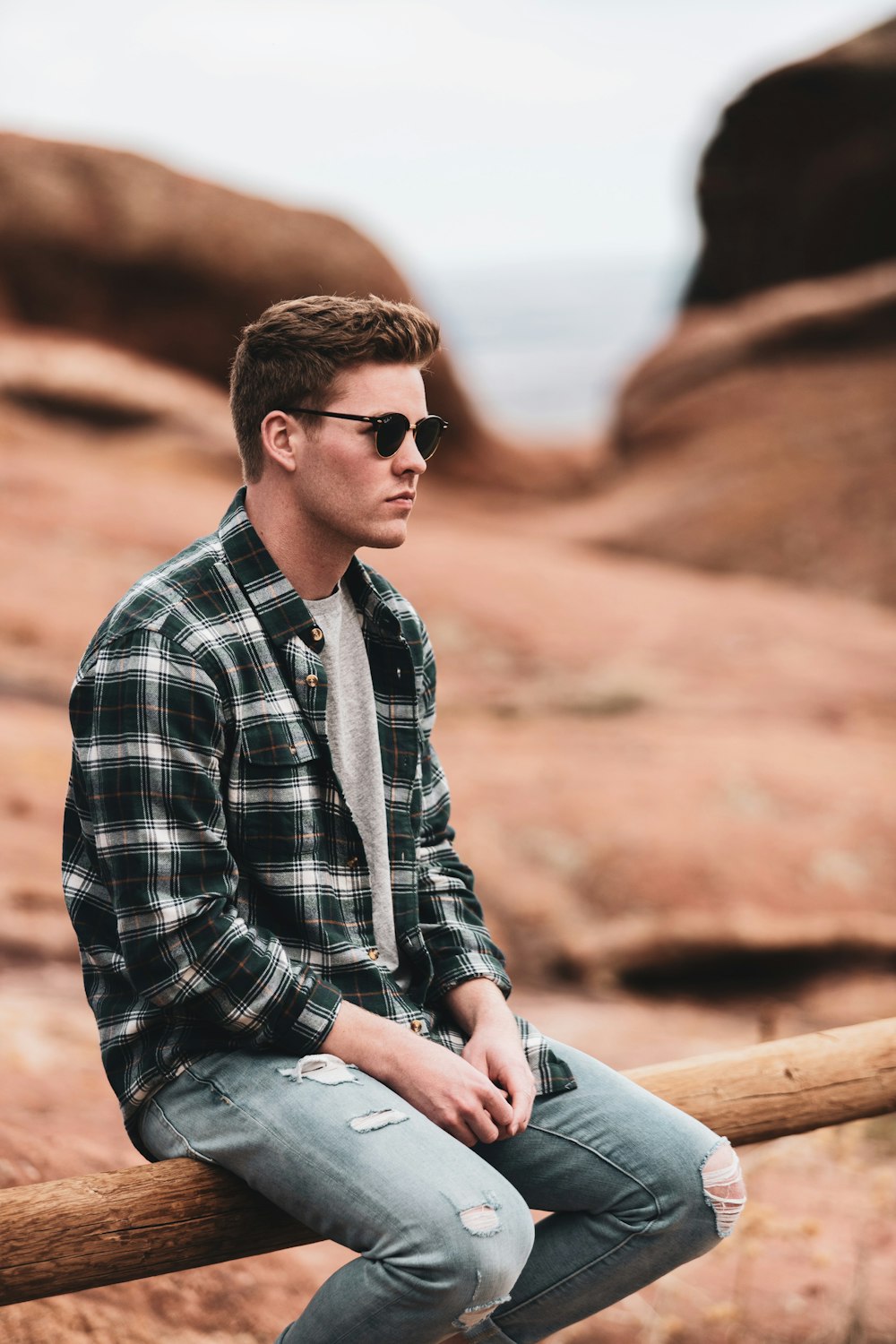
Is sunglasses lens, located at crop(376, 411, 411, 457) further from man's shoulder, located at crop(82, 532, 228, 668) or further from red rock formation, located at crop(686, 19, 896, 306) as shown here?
red rock formation, located at crop(686, 19, 896, 306)

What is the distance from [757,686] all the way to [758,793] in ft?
6.28

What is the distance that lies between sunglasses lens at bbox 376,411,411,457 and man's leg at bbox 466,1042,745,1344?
1247mm

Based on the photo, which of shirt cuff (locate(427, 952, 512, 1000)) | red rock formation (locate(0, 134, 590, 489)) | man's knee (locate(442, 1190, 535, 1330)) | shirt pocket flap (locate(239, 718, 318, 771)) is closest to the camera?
man's knee (locate(442, 1190, 535, 1330))

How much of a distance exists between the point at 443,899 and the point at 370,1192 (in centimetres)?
69

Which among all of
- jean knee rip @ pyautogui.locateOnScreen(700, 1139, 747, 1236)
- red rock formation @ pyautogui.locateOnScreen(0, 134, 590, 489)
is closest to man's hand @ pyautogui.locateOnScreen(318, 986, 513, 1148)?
jean knee rip @ pyautogui.locateOnScreen(700, 1139, 747, 1236)

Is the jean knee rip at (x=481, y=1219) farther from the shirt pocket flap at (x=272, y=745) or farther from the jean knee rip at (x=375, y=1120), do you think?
the shirt pocket flap at (x=272, y=745)

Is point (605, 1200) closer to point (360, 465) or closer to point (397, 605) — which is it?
point (397, 605)

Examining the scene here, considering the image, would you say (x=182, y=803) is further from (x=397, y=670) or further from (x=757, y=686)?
(x=757, y=686)

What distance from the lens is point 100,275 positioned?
15.1 metres

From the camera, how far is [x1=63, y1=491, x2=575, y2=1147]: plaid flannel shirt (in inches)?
86.7

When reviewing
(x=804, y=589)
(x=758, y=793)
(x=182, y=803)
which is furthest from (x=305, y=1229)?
(x=804, y=589)

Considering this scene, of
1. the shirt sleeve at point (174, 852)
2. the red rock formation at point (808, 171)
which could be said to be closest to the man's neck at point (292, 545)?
the shirt sleeve at point (174, 852)

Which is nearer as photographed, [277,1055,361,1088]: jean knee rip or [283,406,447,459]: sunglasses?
[277,1055,361,1088]: jean knee rip

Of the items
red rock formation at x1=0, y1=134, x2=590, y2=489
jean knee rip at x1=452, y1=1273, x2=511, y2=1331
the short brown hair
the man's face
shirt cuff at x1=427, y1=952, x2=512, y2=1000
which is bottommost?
jean knee rip at x1=452, y1=1273, x2=511, y2=1331
